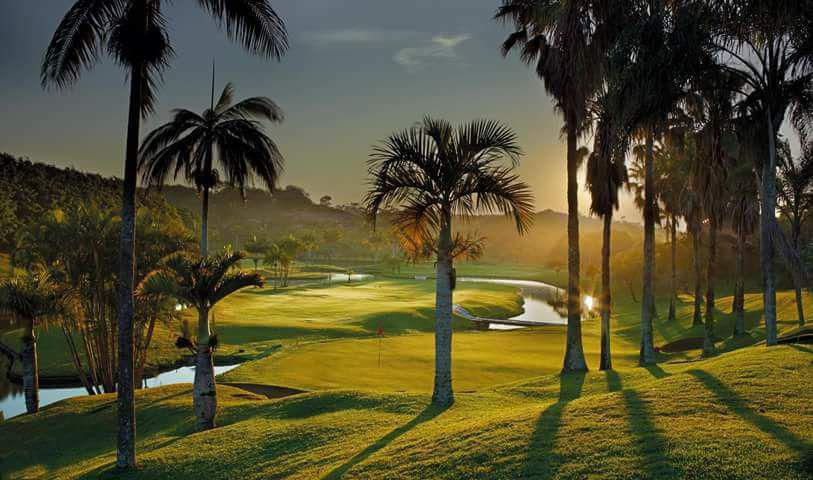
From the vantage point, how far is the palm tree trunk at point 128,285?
12.8 m

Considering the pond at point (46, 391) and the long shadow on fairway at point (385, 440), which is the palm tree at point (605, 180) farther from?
the pond at point (46, 391)

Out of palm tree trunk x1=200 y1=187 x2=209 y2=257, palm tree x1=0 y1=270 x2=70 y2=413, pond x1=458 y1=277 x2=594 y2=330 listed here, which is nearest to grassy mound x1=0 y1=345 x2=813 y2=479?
palm tree x1=0 y1=270 x2=70 y2=413

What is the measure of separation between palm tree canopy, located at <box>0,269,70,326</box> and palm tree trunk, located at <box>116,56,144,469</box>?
14.5m

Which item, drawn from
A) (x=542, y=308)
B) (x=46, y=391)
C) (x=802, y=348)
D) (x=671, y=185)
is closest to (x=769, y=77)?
(x=802, y=348)

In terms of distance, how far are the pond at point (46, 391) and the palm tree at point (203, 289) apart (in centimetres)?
1513

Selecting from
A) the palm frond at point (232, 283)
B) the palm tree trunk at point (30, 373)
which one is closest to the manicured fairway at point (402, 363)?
the palm tree trunk at point (30, 373)

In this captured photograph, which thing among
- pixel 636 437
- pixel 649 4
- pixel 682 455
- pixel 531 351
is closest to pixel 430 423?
pixel 636 437

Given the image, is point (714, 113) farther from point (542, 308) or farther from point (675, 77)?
point (542, 308)

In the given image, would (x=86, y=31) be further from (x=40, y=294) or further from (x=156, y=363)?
(x=156, y=363)

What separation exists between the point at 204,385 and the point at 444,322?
8.36 meters

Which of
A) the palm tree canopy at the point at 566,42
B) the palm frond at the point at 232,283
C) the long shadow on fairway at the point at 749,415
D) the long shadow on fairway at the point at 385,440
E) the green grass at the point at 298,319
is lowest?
the green grass at the point at 298,319

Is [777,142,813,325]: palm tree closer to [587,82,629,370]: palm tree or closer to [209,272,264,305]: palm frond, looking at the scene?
[587,82,629,370]: palm tree

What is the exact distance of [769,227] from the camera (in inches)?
717

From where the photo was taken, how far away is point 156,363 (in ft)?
117
